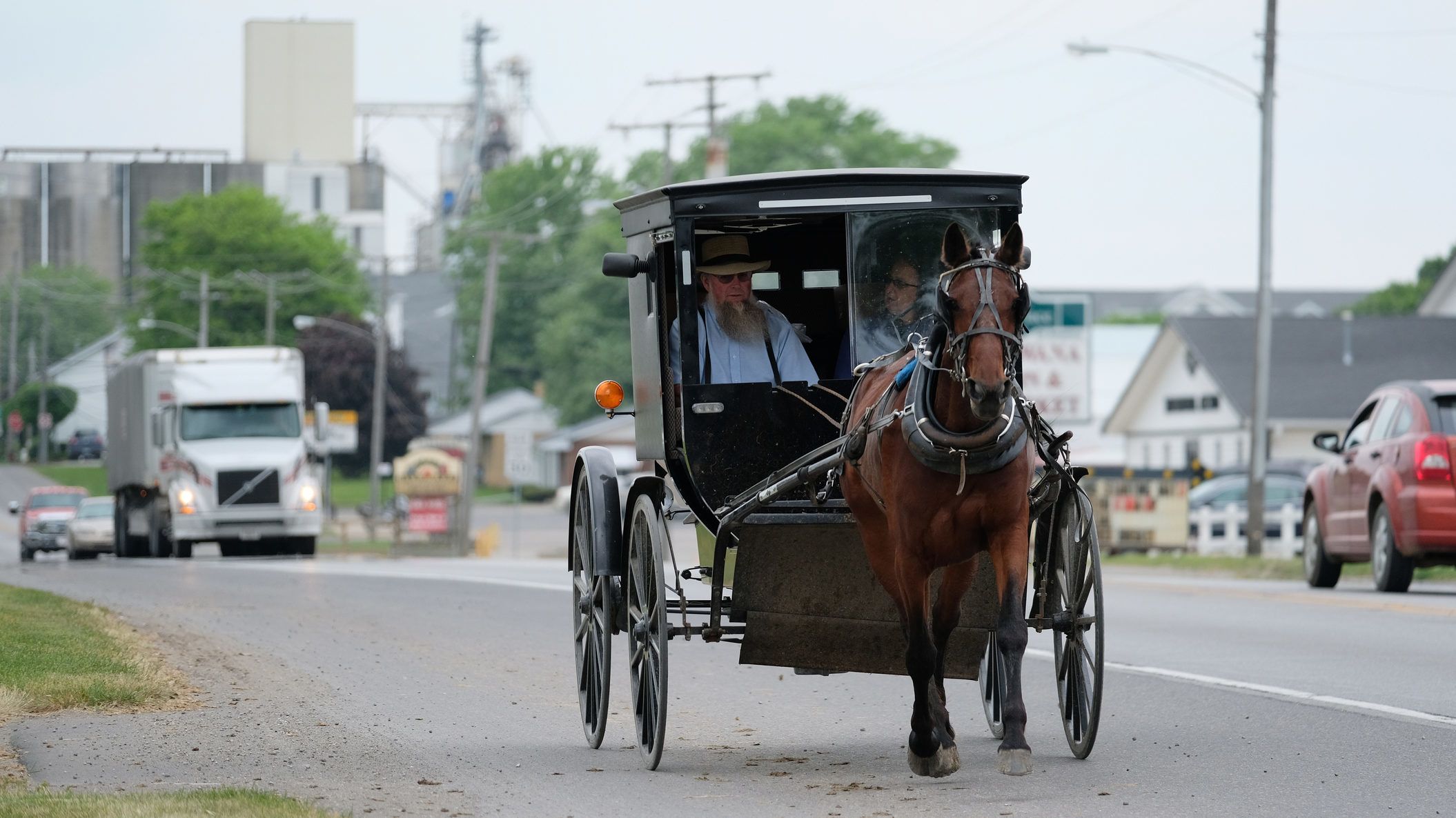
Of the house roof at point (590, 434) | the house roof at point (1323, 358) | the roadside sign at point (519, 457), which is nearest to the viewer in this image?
the roadside sign at point (519, 457)

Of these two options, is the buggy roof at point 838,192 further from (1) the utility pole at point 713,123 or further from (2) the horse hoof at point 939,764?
(1) the utility pole at point 713,123

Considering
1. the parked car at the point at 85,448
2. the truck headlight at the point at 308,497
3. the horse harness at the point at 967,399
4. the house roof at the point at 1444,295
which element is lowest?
the parked car at the point at 85,448

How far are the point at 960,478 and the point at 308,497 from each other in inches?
1184

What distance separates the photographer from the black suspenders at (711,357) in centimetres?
Result: 993

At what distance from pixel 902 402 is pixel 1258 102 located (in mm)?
26099

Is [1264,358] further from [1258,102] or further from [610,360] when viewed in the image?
Answer: [610,360]

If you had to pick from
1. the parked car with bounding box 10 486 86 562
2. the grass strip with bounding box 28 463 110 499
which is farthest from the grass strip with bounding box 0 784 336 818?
the grass strip with bounding box 28 463 110 499

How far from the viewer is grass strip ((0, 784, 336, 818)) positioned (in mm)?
7227

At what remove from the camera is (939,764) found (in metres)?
8.41

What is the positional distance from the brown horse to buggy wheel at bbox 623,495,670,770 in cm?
109

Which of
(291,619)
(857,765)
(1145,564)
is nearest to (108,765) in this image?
(857,765)

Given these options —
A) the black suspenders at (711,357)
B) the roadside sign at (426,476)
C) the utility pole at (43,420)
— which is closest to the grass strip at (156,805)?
the black suspenders at (711,357)

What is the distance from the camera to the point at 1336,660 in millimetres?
13422

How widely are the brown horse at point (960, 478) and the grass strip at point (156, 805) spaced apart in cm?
246
